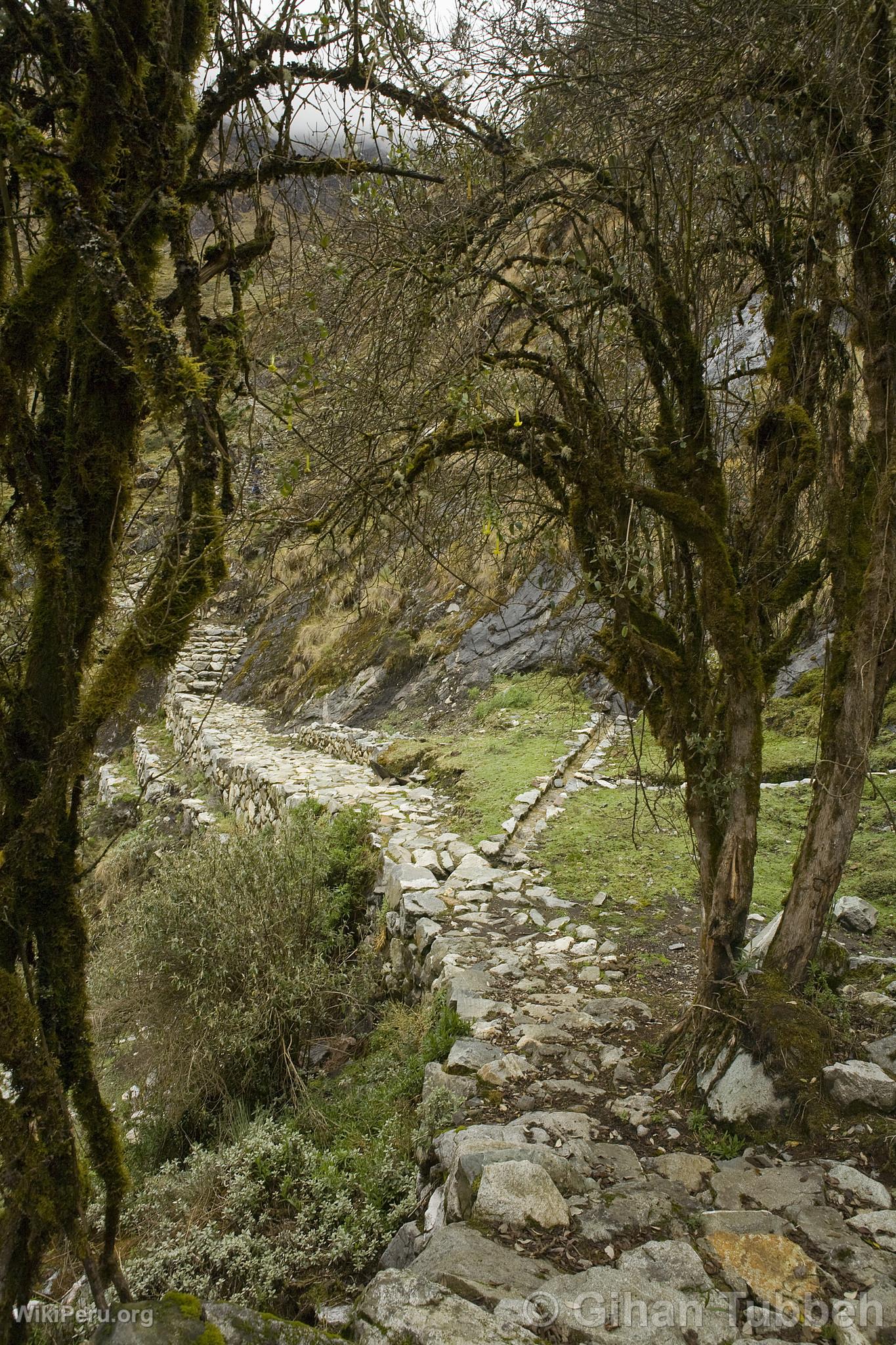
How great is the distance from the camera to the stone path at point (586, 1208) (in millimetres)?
2010

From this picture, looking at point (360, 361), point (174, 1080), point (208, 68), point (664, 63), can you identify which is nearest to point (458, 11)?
point (664, 63)

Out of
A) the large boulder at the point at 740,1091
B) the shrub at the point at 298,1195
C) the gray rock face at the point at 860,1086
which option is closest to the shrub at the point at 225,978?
the shrub at the point at 298,1195

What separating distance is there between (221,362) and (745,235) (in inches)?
125

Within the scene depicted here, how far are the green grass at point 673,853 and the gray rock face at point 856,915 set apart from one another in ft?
0.30

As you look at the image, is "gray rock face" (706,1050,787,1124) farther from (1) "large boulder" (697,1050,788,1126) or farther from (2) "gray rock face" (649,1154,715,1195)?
(2) "gray rock face" (649,1154,715,1195)

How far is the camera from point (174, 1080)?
4.59 metres

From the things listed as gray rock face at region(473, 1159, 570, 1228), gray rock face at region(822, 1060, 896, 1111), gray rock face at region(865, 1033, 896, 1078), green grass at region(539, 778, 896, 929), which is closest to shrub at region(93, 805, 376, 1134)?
green grass at region(539, 778, 896, 929)

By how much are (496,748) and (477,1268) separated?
23.3 ft

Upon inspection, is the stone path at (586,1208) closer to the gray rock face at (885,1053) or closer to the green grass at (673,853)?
the gray rock face at (885,1053)

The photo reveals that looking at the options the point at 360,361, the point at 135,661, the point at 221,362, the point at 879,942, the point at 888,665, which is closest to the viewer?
the point at 135,661

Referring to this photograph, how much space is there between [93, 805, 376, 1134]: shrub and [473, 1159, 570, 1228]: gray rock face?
2.26 m

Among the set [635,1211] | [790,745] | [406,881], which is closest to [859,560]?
[635,1211]

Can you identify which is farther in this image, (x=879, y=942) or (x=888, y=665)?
(x=879, y=942)

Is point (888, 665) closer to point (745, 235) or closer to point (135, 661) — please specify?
point (745, 235)
